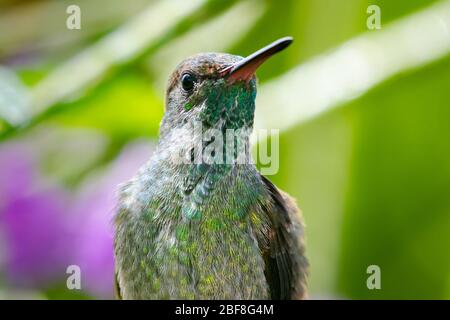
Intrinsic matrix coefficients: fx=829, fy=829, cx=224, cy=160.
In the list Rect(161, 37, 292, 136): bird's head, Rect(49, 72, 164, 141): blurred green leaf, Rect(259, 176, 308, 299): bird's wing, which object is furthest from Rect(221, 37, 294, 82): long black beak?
Rect(49, 72, 164, 141): blurred green leaf

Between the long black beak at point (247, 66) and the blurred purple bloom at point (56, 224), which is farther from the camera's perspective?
the blurred purple bloom at point (56, 224)

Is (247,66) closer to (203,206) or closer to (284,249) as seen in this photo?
(203,206)

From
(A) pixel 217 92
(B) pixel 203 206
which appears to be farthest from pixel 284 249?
(A) pixel 217 92

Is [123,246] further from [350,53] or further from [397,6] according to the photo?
[397,6]

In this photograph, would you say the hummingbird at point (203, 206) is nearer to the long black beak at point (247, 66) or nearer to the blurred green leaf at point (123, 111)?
the long black beak at point (247, 66)

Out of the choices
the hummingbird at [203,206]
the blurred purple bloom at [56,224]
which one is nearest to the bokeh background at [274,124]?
the blurred purple bloom at [56,224]

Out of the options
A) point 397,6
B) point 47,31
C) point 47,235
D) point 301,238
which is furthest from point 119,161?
point 397,6

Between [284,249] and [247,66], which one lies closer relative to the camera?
[247,66]
